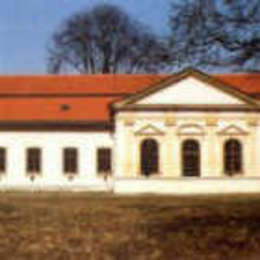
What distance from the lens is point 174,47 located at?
43.0 feet

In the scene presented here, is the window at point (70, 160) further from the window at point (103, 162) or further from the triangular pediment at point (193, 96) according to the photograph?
the triangular pediment at point (193, 96)

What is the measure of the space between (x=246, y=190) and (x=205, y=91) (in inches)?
214

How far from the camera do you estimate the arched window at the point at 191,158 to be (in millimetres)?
38219

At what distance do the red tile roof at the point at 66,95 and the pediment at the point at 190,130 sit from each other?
3.05m

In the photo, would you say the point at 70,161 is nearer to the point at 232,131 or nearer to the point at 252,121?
the point at 232,131

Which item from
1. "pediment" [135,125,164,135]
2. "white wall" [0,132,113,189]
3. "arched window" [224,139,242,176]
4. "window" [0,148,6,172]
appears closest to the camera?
"pediment" [135,125,164,135]

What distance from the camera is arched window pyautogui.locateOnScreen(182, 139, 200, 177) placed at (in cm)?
3822

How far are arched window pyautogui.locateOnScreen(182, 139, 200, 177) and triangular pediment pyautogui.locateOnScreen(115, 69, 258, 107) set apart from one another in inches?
82.5

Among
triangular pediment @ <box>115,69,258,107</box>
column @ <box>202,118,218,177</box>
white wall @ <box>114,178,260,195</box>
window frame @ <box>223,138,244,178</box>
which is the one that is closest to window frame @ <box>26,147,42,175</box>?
white wall @ <box>114,178,260,195</box>

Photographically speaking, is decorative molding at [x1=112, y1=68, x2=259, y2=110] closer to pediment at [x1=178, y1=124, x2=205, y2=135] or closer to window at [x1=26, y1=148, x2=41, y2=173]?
pediment at [x1=178, y1=124, x2=205, y2=135]

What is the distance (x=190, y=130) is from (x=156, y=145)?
1.89 m

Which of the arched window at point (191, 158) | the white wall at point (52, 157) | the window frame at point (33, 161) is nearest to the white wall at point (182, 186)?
the arched window at point (191, 158)

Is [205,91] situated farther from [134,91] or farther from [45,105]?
[45,105]

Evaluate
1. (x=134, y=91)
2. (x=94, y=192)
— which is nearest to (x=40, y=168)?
(x=94, y=192)
